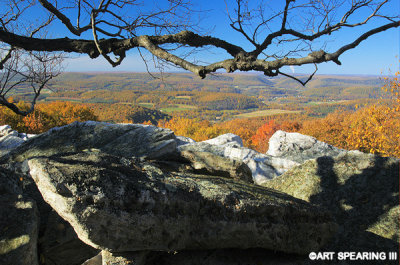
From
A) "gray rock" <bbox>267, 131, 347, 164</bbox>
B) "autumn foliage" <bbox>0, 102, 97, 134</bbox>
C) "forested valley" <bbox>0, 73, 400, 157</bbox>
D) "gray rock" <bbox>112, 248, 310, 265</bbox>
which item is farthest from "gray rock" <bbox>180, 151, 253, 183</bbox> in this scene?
"autumn foliage" <bbox>0, 102, 97, 134</bbox>

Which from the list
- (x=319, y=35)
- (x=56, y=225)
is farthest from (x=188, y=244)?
(x=319, y=35)

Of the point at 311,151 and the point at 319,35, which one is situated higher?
the point at 319,35

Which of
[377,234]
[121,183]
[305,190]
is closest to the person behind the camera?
[121,183]

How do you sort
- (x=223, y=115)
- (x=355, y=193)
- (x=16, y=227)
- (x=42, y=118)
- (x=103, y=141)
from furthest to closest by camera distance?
(x=223, y=115), (x=42, y=118), (x=103, y=141), (x=355, y=193), (x=16, y=227)

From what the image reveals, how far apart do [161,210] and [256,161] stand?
764cm

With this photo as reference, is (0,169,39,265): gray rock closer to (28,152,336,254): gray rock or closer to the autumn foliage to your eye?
(28,152,336,254): gray rock

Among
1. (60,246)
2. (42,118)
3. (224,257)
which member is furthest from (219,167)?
(42,118)

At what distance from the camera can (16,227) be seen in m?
3.90

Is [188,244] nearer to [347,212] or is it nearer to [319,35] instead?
[347,212]

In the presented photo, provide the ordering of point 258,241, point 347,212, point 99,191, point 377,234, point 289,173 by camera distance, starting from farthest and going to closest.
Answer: point 289,173 < point 347,212 < point 377,234 < point 258,241 < point 99,191

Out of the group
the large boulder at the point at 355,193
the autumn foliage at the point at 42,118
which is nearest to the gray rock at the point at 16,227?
the large boulder at the point at 355,193

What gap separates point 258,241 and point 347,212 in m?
2.47

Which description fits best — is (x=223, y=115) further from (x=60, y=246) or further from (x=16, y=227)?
(x=16, y=227)

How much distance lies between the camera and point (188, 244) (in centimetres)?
349
